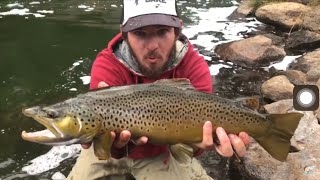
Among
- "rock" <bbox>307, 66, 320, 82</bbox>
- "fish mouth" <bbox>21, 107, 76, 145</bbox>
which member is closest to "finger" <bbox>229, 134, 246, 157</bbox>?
"fish mouth" <bbox>21, 107, 76, 145</bbox>

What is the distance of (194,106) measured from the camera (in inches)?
123

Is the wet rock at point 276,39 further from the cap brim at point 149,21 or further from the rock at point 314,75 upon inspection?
the cap brim at point 149,21

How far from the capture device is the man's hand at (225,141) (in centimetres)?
307

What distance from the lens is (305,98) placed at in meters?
2.98

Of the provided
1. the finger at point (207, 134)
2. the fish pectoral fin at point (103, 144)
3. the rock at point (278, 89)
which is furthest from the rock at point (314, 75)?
the fish pectoral fin at point (103, 144)

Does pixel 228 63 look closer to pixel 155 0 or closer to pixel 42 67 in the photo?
pixel 42 67

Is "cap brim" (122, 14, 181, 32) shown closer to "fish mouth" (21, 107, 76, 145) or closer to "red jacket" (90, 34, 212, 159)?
"red jacket" (90, 34, 212, 159)

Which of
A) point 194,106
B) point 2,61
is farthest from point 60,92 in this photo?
point 194,106

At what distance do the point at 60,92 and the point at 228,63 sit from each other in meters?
3.72

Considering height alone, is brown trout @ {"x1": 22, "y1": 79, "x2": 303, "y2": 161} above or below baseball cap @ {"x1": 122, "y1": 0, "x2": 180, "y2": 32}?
below

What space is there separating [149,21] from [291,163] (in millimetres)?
2412

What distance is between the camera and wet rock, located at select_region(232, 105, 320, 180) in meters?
4.65

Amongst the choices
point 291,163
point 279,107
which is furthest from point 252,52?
point 291,163

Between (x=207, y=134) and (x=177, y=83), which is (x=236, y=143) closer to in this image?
(x=207, y=134)
